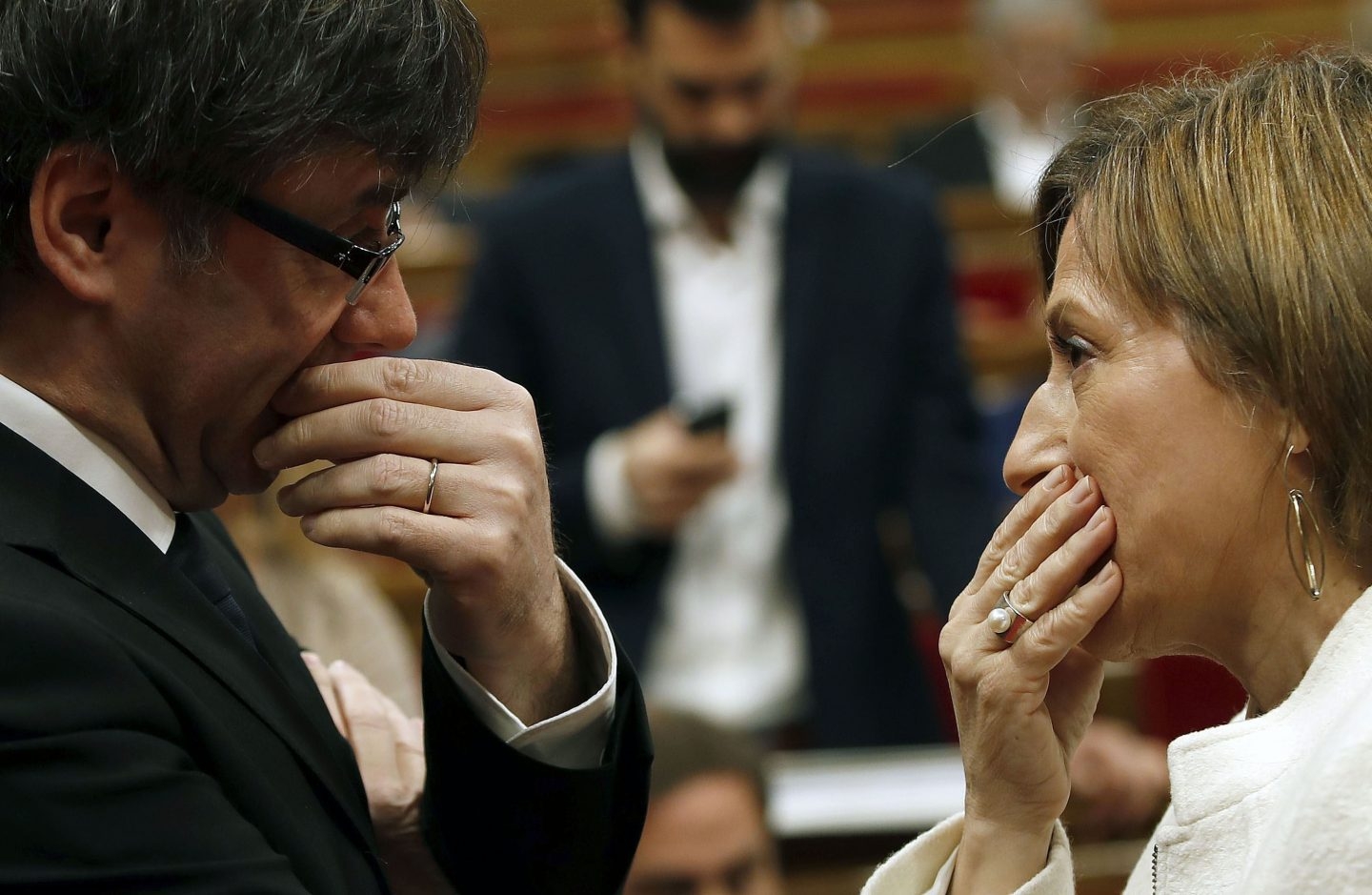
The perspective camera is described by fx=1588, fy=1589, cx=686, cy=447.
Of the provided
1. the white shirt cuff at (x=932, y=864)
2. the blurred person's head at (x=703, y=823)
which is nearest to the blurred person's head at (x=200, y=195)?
the white shirt cuff at (x=932, y=864)

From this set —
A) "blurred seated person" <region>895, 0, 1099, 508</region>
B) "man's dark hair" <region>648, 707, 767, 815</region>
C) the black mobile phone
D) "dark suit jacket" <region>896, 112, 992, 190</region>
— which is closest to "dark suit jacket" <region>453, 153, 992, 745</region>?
the black mobile phone

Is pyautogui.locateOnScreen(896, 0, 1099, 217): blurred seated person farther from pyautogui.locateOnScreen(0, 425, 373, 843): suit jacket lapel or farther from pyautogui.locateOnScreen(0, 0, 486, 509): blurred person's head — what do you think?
pyautogui.locateOnScreen(0, 425, 373, 843): suit jacket lapel

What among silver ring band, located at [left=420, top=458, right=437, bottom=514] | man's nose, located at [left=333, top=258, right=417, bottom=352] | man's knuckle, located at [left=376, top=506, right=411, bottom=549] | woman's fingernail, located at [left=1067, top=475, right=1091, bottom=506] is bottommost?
woman's fingernail, located at [left=1067, top=475, right=1091, bottom=506]

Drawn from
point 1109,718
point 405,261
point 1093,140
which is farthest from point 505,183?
point 1093,140

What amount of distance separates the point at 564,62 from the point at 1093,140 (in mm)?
6544

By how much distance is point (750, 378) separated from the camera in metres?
3.29

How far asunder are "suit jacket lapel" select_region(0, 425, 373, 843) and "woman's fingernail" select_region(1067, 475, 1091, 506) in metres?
0.68

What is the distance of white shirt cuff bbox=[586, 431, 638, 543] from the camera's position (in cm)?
299

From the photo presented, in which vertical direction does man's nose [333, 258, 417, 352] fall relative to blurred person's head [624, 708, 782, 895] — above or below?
above

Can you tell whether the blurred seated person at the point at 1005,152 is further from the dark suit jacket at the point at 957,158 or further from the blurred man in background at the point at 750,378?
the blurred man in background at the point at 750,378

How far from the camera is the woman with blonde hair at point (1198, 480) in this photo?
125cm

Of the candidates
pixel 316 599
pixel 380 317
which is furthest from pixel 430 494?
pixel 316 599

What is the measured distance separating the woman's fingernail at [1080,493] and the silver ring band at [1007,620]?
0.36 feet

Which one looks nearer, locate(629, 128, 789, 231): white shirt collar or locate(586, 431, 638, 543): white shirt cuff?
locate(586, 431, 638, 543): white shirt cuff
